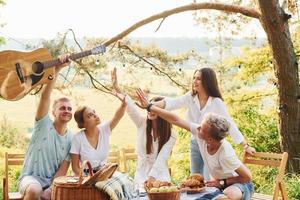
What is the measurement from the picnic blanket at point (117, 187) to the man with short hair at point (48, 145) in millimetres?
824

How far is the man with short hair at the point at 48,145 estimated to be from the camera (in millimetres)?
3869

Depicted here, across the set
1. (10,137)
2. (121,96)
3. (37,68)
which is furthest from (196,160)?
(10,137)

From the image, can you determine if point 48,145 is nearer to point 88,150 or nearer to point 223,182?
point 88,150

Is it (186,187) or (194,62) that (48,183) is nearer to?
(186,187)

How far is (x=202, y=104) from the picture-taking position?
4242 millimetres

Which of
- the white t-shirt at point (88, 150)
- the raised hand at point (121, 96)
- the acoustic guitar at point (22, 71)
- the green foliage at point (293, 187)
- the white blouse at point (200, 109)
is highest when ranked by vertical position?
the acoustic guitar at point (22, 71)

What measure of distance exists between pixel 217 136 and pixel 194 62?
4425 millimetres

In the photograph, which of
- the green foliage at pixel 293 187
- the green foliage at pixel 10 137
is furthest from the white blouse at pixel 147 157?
the green foliage at pixel 10 137

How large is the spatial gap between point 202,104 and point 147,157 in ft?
1.99

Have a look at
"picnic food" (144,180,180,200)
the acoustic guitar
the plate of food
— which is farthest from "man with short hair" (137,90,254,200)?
the acoustic guitar

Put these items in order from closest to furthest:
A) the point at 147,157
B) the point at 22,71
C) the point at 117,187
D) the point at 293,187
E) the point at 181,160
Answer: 1. the point at 117,187
2. the point at 147,157
3. the point at 22,71
4. the point at 293,187
5. the point at 181,160

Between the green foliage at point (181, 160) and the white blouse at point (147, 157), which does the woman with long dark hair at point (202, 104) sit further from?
Answer: the green foliage at point (181, 160)

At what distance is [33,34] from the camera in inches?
321

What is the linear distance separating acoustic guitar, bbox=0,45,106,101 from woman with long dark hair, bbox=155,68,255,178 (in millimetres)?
796
